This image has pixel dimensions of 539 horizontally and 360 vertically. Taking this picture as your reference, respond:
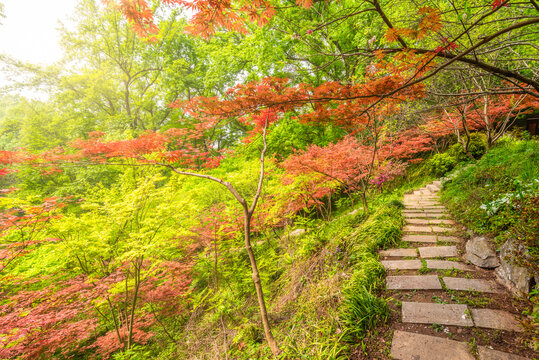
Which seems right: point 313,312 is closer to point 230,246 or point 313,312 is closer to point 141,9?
point 230,246

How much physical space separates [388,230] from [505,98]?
7965mm

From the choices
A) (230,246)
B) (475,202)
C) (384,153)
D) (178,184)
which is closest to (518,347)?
(475,202)

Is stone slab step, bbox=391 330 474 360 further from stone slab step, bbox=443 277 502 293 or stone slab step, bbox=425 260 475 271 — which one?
stone slab step, bbox=425 260 475 271

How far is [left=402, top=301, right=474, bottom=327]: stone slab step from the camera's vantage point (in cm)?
174

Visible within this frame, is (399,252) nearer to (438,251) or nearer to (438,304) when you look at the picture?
(438,251)

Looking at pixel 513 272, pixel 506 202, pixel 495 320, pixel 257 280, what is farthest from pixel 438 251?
pixel 257 280

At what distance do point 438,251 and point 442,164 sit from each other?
23.6ft

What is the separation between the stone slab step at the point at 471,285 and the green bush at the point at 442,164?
285 inches

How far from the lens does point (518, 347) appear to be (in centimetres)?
146

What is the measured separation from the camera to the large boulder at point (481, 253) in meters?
2.26

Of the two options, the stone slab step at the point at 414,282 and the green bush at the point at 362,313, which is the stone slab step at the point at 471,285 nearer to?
the stone slab step at the point at 414,282

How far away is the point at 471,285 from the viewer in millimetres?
2098

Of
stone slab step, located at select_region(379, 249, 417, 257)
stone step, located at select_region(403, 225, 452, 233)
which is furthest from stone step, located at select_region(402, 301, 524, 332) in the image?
stone step, located at select_region(403, 225, 452, 233)

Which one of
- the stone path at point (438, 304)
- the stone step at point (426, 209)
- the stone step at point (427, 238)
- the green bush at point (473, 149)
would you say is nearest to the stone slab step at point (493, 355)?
the stone path at point (438, 304)
